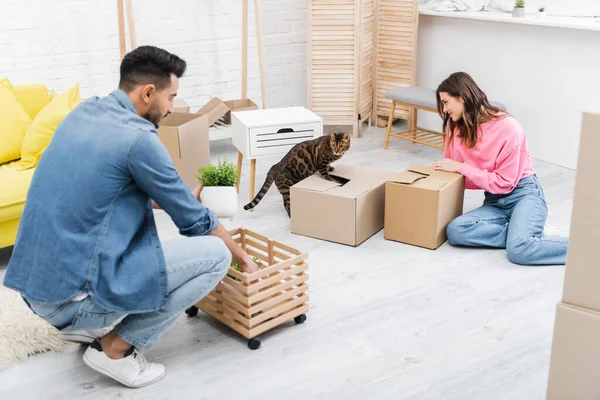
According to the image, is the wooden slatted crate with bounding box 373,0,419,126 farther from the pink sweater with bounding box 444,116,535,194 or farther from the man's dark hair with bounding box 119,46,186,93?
the man's dark hair with bounding box 119,46,186,93

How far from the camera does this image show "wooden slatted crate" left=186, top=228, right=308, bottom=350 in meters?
2.34

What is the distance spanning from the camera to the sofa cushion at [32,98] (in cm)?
341

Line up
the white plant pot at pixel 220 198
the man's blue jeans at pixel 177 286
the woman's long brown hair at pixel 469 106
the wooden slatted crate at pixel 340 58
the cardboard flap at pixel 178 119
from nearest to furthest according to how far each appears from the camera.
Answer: the man's blue jeans at pixel 177 286
the white plant pot at pixel 220 198
the woman's long brown hair at pixel 469 106
the cardboard flap at pixel 178 119
the wooden slatted crate at pixel 340 58

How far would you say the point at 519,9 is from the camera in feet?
14.1

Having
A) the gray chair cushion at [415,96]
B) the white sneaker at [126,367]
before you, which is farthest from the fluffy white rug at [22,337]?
the gray chair cushion at [415,96]

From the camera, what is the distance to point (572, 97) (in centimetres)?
417

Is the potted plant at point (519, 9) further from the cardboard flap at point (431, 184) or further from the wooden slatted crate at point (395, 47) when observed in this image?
the cardboard flap at point (431, 184)

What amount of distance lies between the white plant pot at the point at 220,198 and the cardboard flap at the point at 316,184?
2.54 ft

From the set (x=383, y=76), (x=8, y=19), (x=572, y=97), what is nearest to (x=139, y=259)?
(x=8, y=19)

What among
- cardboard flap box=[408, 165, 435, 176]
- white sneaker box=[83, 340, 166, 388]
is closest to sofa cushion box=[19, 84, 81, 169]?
white sneaker box=[83, 340, 166, 388]

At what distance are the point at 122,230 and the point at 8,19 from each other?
2769 mm

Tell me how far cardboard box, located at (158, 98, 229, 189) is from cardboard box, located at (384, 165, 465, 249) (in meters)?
1.14

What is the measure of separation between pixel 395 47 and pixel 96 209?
351 cm

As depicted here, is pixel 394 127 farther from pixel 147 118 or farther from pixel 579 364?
pixel 579 364
